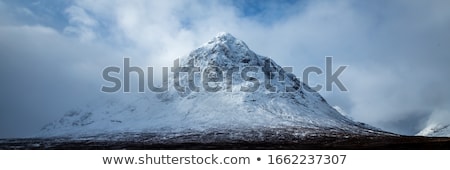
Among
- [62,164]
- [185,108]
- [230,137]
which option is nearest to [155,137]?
[230,137]

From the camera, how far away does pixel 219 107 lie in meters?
59.8

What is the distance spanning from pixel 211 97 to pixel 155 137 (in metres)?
21.7

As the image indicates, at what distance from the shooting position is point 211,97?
2532 inches

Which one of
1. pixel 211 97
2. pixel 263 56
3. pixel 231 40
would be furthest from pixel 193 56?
pixel 211 97

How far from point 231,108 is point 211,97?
648 centimetres

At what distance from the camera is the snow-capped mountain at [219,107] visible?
172ft

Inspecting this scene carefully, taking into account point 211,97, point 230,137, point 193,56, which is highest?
point 193,56

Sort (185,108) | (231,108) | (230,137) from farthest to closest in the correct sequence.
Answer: (185,108) → (231,108) → (230,137)

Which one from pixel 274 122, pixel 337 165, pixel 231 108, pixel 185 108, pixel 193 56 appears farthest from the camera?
pixel 193 56

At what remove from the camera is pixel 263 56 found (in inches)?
3588

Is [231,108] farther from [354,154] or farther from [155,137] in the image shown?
[354,154]

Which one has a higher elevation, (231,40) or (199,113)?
(231,40)

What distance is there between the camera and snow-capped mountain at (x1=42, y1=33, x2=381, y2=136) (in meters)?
52.6

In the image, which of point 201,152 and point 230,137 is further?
point 230,137
